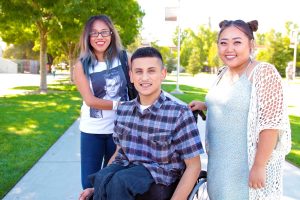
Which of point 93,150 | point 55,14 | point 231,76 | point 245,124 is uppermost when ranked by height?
point 55,14

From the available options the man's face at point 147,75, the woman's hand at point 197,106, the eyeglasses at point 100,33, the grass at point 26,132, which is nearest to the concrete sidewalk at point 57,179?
the grass at point 26,132

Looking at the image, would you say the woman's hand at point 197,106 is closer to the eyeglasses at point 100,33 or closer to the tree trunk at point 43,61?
the eyeglasses at point 100,33

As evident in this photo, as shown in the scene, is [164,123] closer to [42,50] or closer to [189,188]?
[189,188]

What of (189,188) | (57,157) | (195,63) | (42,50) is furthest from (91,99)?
(195,63)

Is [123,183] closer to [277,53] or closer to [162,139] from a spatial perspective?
[162,139]

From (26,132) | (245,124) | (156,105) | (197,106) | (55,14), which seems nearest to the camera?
(245,124)

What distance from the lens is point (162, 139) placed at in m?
2.13

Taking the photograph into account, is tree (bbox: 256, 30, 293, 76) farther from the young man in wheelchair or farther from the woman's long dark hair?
the young man in wheelchair

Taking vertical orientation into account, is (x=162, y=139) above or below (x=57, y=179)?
above

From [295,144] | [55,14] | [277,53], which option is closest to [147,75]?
[295,144]

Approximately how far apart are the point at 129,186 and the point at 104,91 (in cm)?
99

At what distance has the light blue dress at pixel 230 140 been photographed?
2109 millimetres

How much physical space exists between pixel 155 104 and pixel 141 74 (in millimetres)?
196

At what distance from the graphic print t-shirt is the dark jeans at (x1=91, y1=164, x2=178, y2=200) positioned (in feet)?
2.55
